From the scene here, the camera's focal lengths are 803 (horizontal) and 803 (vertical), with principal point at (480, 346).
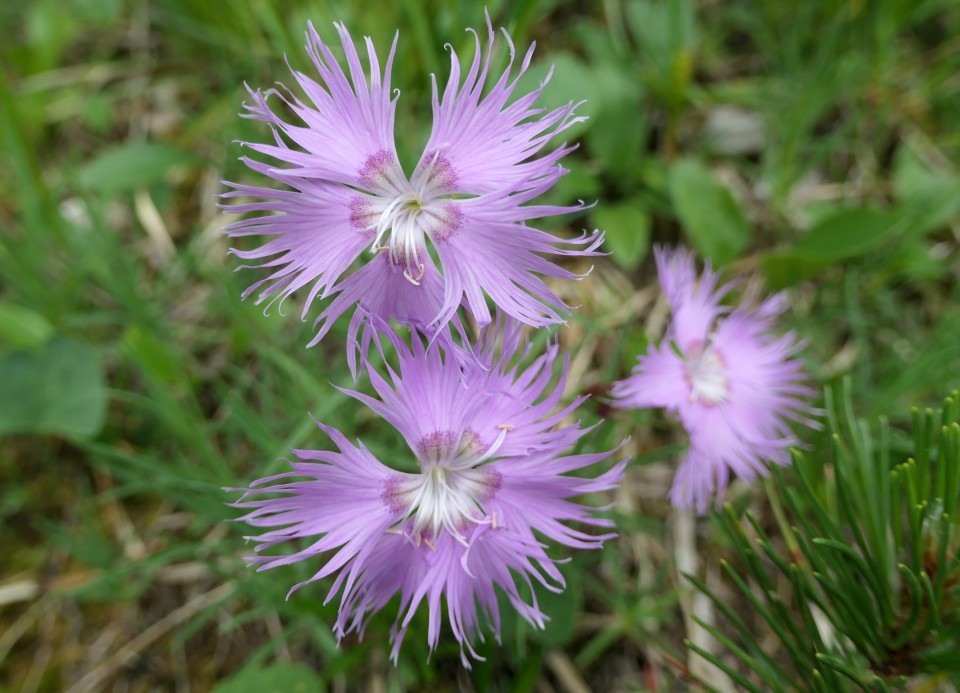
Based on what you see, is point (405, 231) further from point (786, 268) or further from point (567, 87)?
point (786, 268)

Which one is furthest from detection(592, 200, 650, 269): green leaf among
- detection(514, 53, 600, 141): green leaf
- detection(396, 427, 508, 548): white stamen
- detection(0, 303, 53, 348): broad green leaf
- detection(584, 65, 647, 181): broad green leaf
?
detection(0, 303, 53, 348): broad green leaf

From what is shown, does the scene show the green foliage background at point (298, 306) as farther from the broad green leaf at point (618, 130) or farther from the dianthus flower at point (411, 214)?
the dianthus flower at point (411, 214)

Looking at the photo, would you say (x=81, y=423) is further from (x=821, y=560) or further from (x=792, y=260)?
(x=792, y=260)

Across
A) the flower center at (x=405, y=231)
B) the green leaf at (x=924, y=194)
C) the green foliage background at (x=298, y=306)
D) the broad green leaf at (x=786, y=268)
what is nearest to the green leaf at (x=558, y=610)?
the green foliage background at (x=298, y=306)

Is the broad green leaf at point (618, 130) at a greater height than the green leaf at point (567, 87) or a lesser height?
greater

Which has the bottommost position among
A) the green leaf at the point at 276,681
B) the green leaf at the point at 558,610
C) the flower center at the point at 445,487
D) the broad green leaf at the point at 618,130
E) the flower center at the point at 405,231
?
the green leaf at the point at 276,681

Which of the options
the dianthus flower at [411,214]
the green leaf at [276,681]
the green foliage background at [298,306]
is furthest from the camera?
the green foliage background at [298,306]

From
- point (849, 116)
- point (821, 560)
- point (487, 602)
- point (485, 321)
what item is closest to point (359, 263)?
point (485, 321)
